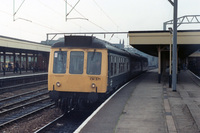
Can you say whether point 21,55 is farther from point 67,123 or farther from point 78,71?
point 67,123

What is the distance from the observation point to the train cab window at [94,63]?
32.5 feet

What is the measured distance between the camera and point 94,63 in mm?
9969

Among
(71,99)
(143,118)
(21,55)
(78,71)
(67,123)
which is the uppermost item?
(21,55)

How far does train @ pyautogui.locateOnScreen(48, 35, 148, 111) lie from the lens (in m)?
9.78

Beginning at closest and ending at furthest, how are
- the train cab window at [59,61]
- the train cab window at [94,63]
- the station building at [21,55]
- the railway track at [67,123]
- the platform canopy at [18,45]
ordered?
the railway track at [67,123]
the train cab window at [94,63]
the train cab window at [59,61]
the platform canopy at [18,45]
the station building at [21,55]

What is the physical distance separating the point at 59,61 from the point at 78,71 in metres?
0.88

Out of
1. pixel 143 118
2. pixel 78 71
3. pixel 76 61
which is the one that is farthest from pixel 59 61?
pixel 143 118

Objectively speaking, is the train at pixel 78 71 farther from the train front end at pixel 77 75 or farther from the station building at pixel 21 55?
the station building at pixel 21 55

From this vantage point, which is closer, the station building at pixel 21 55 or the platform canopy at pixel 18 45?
the platform canopy at pixel 18 45

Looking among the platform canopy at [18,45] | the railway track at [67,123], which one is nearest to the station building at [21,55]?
the platform canopy at [18,45]

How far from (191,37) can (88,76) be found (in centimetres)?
1109

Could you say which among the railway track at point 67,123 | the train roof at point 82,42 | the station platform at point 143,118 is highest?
the train roof at point 82,42

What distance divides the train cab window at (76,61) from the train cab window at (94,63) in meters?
0.30

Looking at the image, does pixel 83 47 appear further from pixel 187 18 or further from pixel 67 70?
pixel 187 18
